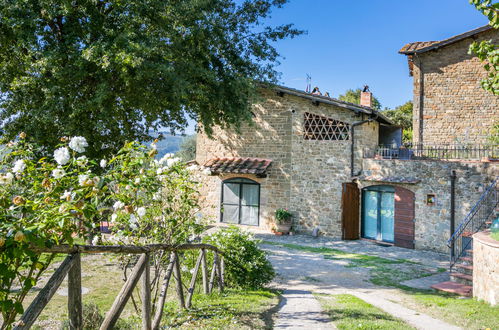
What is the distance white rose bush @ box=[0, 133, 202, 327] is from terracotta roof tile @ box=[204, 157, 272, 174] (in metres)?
10.1

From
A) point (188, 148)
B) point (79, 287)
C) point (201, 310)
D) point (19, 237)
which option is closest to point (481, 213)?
point (201, 310)

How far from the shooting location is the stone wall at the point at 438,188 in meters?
11.3

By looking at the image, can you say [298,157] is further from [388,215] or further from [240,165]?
[388,215]

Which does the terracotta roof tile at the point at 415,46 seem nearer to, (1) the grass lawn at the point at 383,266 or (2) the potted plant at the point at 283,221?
(2) the potted plant at the point at 283,221

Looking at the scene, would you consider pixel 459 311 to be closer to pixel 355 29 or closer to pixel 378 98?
pixel 355 29

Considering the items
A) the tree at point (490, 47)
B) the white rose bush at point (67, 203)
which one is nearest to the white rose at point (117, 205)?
the white rose bush at point (67, 203)

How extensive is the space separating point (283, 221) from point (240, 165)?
2.98 metres

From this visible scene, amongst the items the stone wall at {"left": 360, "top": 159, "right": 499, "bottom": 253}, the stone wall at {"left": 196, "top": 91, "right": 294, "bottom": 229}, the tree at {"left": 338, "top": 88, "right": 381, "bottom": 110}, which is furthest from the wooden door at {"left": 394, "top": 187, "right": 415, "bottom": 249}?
the tree at {"left": 338, "top": 88, "right": 381, "bottom": 110}

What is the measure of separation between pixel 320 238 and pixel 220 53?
307 inches

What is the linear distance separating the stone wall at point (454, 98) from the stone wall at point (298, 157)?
369 centimetres

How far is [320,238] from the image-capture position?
14.2 m

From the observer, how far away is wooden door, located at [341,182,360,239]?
13.8m

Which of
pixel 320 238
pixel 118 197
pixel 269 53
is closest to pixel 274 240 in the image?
pixel 320 238

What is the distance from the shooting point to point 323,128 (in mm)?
14617
